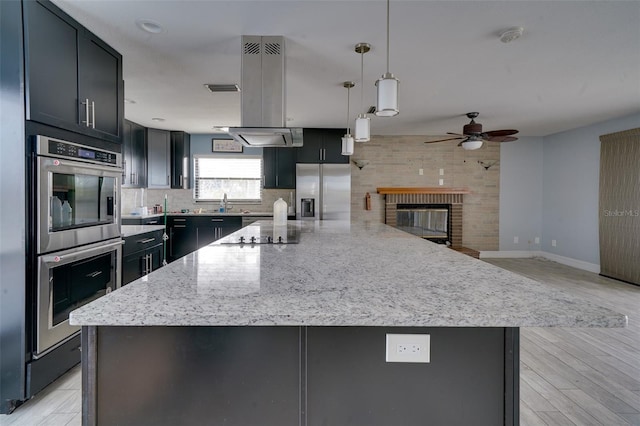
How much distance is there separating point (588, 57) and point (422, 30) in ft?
5.20

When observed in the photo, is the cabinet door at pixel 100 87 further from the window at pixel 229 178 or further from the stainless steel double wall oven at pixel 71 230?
the window at pixel 229 178

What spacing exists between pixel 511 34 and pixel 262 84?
180cm

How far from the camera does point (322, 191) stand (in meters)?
5.76

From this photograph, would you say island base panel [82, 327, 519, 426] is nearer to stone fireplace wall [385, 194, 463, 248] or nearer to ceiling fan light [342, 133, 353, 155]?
ceiling fan light [342, 133, 353, 155]

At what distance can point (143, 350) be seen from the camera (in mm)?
942

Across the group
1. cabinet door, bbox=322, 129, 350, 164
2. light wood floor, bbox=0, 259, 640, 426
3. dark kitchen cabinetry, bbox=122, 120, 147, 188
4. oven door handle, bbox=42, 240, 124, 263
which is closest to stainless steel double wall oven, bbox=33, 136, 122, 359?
oven door handle, bbox=42, 240, 124, 263

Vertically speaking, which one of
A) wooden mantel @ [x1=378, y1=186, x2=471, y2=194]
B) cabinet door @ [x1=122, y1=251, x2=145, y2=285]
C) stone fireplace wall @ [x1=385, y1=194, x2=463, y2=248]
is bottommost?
cabinet door @ [x1=122, y1=251, x2=145, y2=285]

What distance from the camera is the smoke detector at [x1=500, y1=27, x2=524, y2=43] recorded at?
237 centimetres

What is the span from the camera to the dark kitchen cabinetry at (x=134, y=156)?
5102 millimetres

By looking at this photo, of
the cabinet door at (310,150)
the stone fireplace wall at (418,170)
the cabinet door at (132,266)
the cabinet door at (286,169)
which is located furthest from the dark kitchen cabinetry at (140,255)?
the stone fireplace wall at (418,170)

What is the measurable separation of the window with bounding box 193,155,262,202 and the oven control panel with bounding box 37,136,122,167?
3.71 meters

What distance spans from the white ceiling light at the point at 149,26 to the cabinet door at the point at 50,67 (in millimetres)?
391

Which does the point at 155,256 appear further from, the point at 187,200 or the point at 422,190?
the point at 422,190

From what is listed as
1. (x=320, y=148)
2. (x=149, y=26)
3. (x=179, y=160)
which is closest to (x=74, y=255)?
(x=149, y=26)
